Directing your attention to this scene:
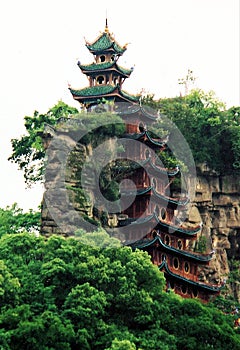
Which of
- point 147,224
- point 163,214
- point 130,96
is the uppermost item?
point 130,96

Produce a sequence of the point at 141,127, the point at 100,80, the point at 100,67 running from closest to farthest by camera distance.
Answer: the point at 141,127 < the point at 100,67 < the point at 100,80

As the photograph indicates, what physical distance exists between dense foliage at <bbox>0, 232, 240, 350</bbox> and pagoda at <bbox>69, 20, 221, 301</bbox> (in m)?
4.89

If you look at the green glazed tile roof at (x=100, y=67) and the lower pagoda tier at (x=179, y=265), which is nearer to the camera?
the lower pagoda tier at (x=179, y=265)

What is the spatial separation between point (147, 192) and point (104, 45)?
11078 millimetres

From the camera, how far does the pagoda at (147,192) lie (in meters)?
39.2

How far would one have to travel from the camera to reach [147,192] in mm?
40438

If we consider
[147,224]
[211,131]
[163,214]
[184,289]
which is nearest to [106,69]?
[211,131]

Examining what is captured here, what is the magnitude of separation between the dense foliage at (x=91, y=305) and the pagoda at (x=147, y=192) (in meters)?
4.89

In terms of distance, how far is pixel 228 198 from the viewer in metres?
48.6

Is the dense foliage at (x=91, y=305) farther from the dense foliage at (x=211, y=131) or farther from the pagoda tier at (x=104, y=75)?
the dense foliage at (x=211, y=131)

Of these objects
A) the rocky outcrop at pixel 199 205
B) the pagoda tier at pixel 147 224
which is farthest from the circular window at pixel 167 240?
the rocky outcrop at pixel 199 205

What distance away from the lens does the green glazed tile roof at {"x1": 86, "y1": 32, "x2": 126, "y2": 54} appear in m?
46.9

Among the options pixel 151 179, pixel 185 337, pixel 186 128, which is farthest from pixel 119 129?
pixel 185 337

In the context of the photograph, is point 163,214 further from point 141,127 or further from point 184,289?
point 141,127
